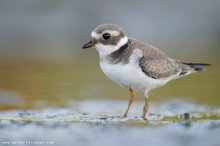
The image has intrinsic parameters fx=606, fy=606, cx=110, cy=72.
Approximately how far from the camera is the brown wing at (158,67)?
1045cm

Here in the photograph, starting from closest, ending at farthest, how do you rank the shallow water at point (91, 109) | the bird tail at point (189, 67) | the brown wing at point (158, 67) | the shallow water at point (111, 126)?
the shallow water at point (111, 126) < the shallow water at point (91, 109) < the brown wing at point (158, 67) < the bird tail at point (189, 67)

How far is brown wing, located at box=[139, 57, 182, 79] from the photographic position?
1045 centimetres

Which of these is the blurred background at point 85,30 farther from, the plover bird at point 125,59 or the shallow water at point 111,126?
the plover bird at point 125,59

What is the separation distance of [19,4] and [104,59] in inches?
480

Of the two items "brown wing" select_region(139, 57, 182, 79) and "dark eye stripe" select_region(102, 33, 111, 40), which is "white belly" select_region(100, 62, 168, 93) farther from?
"dark eye stripe" select_region(102, 33, 111, 40)

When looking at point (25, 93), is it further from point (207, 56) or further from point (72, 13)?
point (72, 13)

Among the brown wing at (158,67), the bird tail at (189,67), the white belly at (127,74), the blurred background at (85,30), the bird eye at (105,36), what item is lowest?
the white belly at (127,74)

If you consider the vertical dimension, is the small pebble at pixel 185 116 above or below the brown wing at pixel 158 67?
below

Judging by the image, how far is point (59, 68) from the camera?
17359mm

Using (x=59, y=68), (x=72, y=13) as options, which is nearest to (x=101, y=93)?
(x=59, y=68)

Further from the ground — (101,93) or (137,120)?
(101,93)

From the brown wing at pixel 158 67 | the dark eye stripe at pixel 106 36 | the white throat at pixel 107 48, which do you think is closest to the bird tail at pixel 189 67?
the brown wing at pixel 158 67

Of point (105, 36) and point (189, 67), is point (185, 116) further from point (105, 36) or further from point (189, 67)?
point (105, 36)

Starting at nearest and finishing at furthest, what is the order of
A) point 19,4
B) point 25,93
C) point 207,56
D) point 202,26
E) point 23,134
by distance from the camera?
point 23,134 < point 25,93 < point 207,56 < point 19,4 < point 202,26
